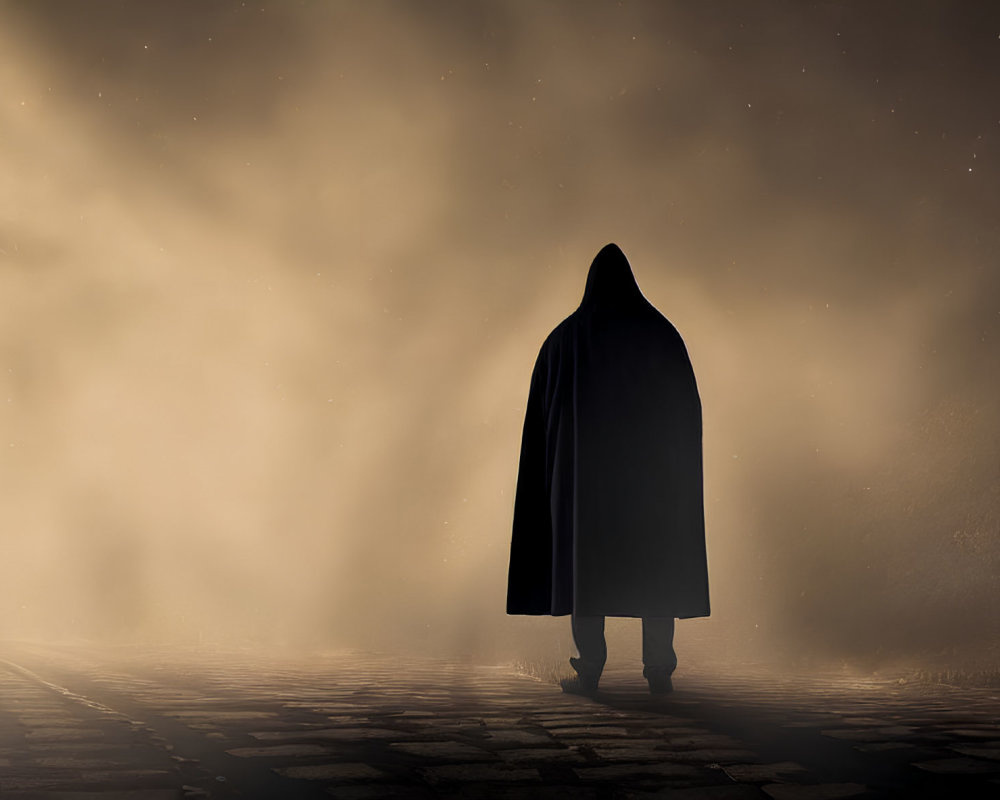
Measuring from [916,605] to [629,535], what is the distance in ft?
15.4

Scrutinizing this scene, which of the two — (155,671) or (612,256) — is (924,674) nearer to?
(612,256)

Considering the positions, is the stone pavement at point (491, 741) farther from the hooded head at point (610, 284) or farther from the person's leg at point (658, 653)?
the hooded head at point (610, 284)

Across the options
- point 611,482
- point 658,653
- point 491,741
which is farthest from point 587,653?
point 491,741

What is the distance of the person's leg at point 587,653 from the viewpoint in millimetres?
4918

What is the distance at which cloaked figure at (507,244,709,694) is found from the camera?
5.00m

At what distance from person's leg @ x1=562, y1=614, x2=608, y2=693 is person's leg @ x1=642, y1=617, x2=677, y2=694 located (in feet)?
0.66

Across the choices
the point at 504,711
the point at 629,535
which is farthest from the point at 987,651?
the point at 504,711

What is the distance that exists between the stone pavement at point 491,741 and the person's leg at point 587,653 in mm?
133

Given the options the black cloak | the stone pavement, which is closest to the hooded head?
the black cloak

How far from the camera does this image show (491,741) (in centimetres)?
327

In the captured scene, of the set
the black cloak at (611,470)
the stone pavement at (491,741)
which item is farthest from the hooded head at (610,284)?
the stone pavement at (491,741)

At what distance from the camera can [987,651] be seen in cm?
755

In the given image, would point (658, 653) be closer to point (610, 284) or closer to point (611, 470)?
point (611, 470)

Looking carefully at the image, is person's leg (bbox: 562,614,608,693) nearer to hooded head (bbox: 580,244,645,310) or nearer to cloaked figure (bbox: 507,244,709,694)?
cloaked figure (bbox: 507,244,709,694)
